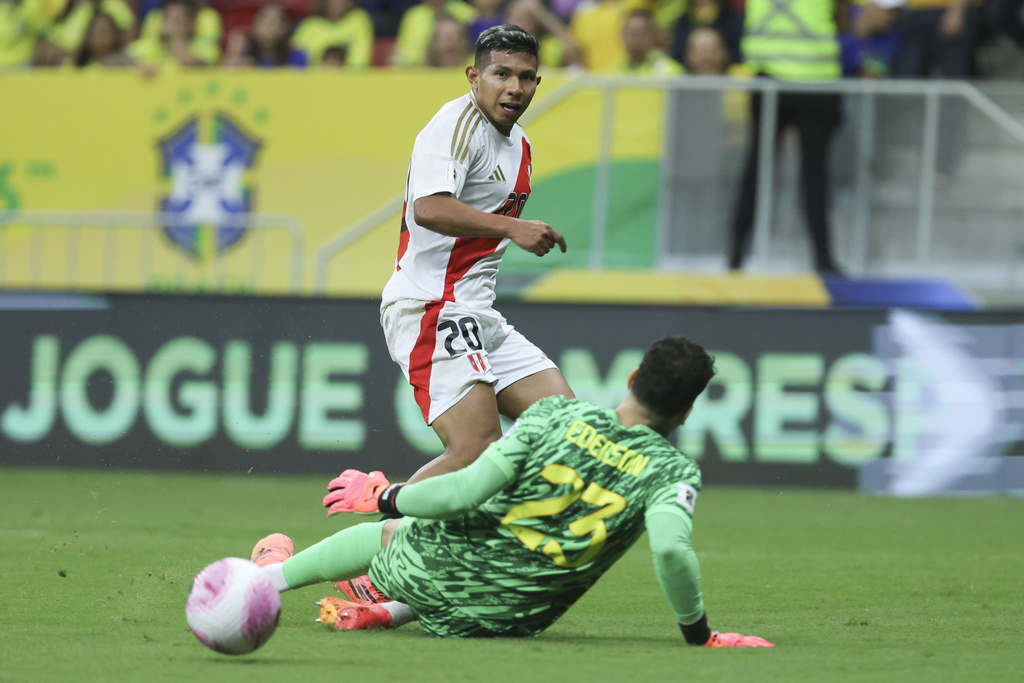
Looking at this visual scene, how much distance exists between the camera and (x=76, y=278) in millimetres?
11852

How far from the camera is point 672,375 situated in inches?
159

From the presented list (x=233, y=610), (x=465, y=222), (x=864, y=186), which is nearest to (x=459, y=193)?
(x=465, y=222)

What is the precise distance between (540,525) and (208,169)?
8665 mm

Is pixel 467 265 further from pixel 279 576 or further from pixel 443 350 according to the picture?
pixel 279 576

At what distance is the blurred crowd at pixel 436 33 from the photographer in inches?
452

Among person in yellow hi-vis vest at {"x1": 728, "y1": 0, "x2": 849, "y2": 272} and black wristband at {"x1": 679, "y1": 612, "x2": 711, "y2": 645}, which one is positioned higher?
person in yellow hi-vis vest at {"x1": 728, "y1": 0, "x2": 849, "y2": 272}

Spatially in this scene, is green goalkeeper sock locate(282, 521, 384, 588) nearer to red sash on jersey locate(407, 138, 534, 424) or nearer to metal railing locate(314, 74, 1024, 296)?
red sash on jersey locate(407, 138, 534, 424)

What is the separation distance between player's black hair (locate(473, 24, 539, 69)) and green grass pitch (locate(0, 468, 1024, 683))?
2.21 metres

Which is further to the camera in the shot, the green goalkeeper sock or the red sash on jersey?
the red sash on jersey

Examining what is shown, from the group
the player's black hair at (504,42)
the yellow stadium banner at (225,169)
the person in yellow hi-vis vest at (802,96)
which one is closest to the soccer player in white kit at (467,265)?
the player's black hair at (504,42)

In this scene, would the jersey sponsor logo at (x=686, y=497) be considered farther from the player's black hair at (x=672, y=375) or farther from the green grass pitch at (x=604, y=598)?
the green grass pitch at (x=604, y=598)

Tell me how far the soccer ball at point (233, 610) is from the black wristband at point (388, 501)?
1.40ft

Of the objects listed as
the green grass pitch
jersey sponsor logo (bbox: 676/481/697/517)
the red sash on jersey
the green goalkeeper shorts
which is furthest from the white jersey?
jersey sponsor logo (bbox: 676/481/697/517)

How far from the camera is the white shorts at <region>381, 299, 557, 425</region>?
517cm
